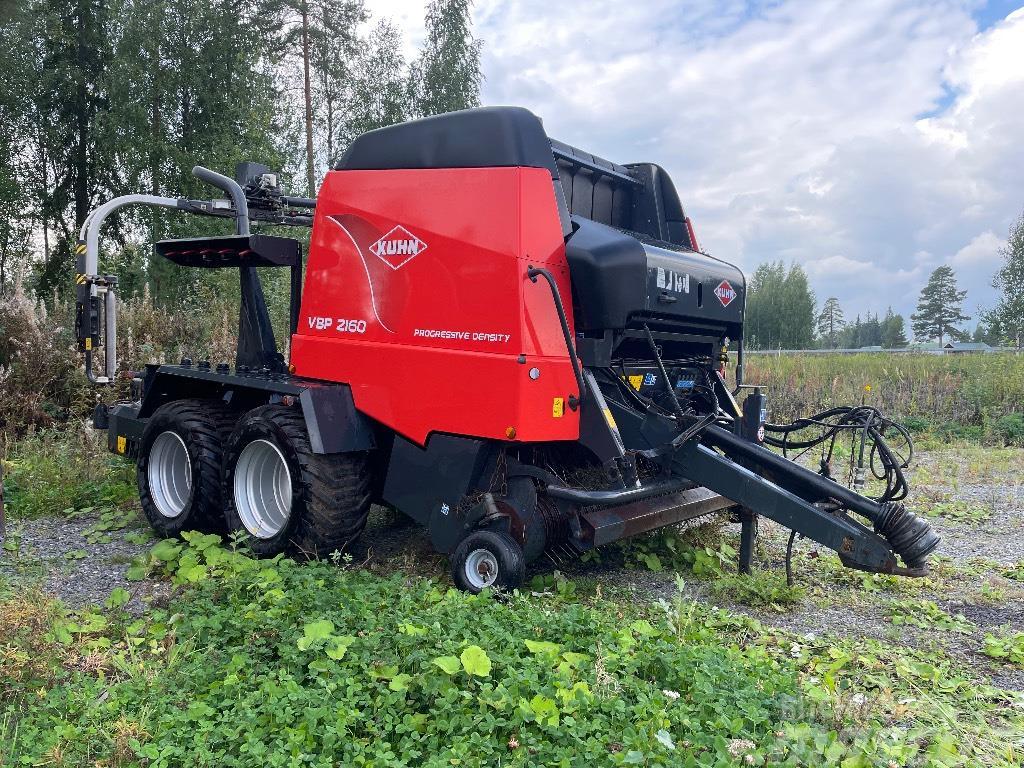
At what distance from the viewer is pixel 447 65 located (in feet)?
70.1

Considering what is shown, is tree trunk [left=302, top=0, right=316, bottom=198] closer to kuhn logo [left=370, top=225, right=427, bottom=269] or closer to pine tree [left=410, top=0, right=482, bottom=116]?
pine tree [left=410, top=0, right=482, bottom=116]

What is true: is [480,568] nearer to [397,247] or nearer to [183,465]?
[397,247]

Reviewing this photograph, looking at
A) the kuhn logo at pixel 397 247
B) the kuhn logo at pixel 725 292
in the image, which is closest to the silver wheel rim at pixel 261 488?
the kuhn logo at pixel 397 247

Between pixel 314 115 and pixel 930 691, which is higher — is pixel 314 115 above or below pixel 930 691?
above

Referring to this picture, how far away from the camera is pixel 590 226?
4.52 metres

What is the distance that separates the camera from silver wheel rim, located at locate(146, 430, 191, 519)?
5.84m

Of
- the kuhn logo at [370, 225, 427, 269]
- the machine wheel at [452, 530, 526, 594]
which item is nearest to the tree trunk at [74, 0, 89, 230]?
the kuhn logo at [370, 225, 427, 269]

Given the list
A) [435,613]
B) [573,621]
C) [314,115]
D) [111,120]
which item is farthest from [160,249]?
[314,115]

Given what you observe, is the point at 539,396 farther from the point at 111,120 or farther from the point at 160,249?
the point at 111,120

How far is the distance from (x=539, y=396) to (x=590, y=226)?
106 centimetres

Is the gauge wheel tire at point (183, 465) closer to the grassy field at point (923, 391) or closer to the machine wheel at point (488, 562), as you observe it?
the machine wheel at point (488, 562)

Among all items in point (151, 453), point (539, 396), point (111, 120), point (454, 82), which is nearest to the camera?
point (539, 396)

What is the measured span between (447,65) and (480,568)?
64.4ft

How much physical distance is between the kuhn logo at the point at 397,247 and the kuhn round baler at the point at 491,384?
12 millimetres
